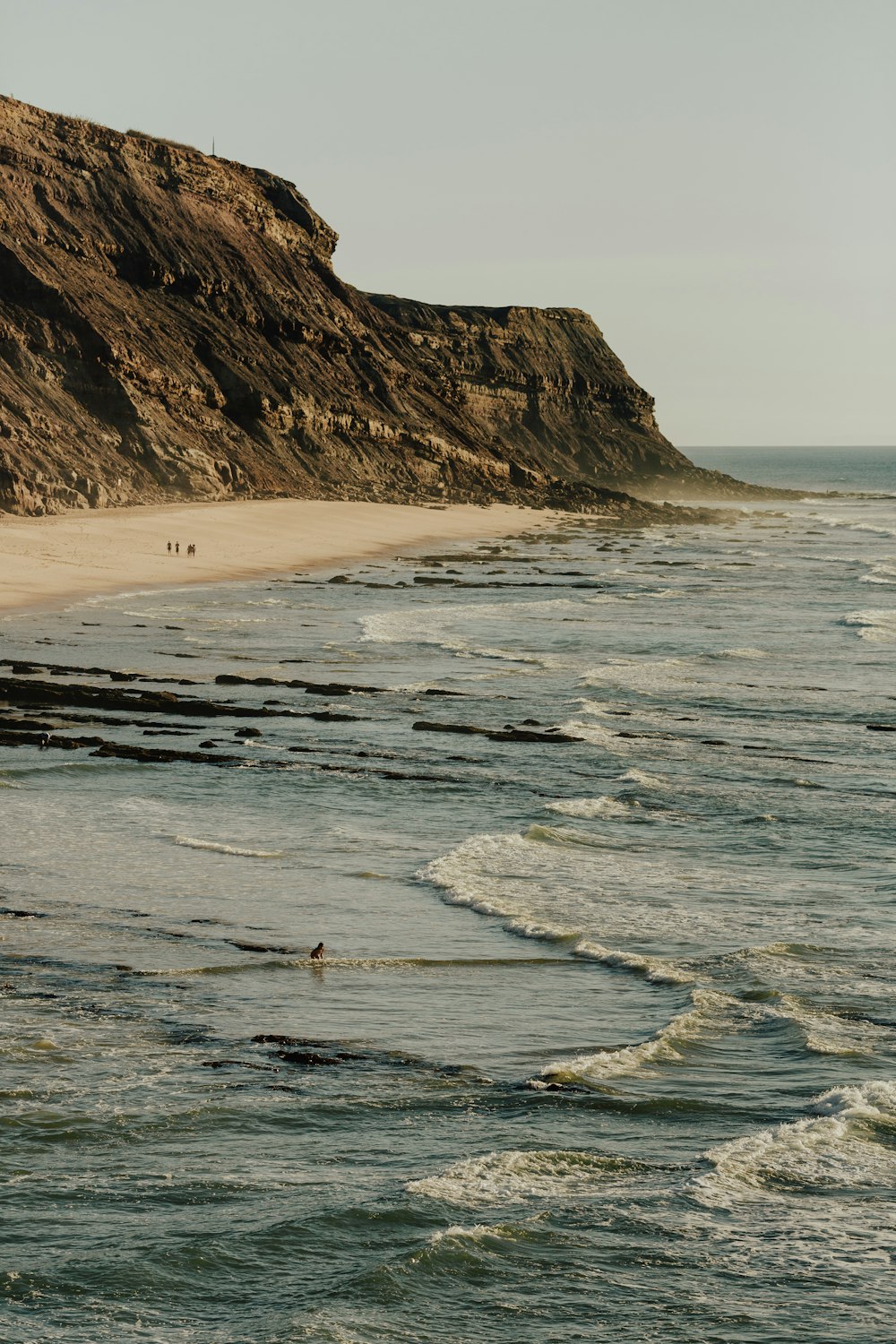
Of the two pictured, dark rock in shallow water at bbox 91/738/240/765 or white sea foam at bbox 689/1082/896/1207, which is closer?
white sea foam at bbox 689/1082/896/1207

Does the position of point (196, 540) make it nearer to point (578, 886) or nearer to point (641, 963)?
point (578, 886)

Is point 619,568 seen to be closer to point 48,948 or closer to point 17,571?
point 17,571

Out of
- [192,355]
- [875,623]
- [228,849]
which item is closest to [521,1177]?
[228,849]

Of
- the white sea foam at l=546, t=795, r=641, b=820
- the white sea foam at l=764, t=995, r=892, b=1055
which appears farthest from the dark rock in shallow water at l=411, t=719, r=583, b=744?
the white sea foam at l=764, t=995, r=892, b=1055

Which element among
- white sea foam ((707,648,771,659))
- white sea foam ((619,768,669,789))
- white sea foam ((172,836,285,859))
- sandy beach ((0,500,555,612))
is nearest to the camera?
white sea foam ((172,836,285,859))

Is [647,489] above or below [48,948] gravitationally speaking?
above

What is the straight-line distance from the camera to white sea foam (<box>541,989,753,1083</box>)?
1161cm

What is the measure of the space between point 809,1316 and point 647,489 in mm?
142858

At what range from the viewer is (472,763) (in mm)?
24078

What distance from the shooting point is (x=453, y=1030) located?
12523mm

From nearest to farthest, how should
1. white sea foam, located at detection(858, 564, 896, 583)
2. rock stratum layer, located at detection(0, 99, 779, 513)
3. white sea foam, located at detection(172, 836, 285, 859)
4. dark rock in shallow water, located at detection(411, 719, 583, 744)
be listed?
white sea foam, located at detection(172, 836, 285, 859)
dark rock in shallow water, located at detection(411, 719, 583, 744)
white sea foam, located at detection(858, 564, 896, 583)
rock stratum layer, located at detection(0, 99, 779, 513)

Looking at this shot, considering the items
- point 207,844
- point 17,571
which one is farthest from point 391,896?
point 17,571

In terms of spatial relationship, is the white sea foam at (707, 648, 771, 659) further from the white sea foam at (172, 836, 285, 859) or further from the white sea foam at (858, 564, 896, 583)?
the white sea foam at (858, 564, 896, 583)

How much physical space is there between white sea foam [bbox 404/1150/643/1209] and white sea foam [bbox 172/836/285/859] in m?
8.47
